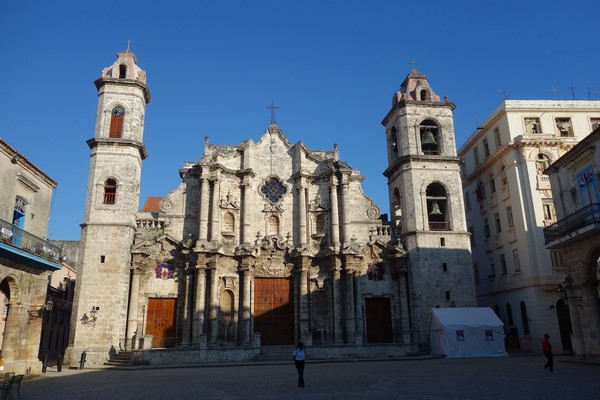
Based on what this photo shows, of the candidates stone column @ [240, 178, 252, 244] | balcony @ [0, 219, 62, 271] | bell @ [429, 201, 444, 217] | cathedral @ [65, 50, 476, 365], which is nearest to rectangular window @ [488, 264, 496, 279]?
cathedral @ [65, 50, 476, 365]

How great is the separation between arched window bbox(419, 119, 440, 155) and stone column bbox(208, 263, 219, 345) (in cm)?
1500

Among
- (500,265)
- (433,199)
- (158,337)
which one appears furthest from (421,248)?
(158,337)

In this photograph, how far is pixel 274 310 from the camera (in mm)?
29266

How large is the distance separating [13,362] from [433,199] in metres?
22.9

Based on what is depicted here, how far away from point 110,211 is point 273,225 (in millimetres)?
9558

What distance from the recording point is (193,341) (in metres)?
26.7

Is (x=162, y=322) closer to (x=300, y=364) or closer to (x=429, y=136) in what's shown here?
(x=300, y=364)

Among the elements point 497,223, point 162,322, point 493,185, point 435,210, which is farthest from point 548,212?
point 162,322

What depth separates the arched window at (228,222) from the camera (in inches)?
1196

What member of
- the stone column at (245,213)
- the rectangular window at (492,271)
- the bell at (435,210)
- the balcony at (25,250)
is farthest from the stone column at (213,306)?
the rectangular window at (492,271)

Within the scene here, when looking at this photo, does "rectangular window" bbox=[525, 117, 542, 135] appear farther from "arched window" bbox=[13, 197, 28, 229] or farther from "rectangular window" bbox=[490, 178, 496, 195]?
"arched window" bbox=[13, 197, 28, 229]

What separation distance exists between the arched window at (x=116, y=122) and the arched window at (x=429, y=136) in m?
18.2

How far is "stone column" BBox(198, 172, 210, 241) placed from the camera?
94.9ft

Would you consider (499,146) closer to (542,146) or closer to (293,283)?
(542,146)
